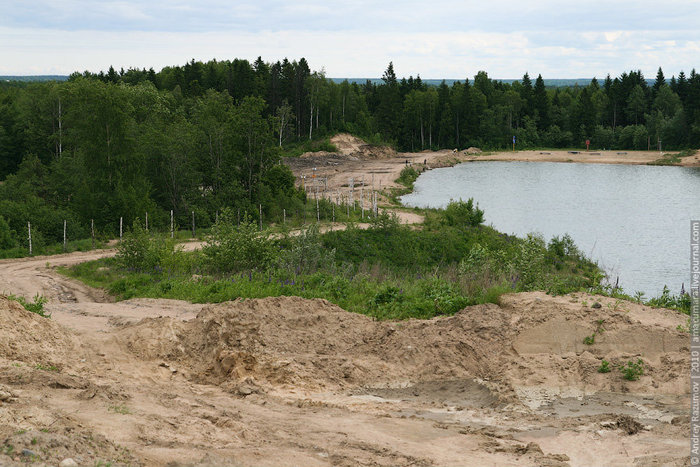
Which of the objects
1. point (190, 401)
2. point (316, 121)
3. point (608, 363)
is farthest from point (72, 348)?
point (316, 121)

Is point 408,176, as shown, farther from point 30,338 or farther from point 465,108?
point 30,338

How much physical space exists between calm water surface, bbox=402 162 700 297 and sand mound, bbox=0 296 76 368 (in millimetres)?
23007

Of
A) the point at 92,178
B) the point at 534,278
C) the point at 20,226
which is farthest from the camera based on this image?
the point at 92,178

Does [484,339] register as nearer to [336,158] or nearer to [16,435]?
[16,435]

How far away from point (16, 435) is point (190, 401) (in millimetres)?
3749

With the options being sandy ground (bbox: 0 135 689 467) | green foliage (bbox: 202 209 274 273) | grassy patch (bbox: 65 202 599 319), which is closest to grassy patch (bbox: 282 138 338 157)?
grassy patch (bbox: 65 202 599 319)

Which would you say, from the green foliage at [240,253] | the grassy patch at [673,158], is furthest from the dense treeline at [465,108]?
the green foliage at [240,253]

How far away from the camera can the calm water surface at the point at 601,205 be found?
3516cm

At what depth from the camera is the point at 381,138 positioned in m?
103

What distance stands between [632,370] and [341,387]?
564cm

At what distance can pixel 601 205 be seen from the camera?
5472 centimetres

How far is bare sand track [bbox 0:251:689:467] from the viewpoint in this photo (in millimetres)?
9320

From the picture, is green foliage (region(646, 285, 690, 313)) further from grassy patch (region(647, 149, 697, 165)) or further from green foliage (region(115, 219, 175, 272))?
grassy patch (region(647, 149, 697, 165))

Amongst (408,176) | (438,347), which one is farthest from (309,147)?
(438,347)
